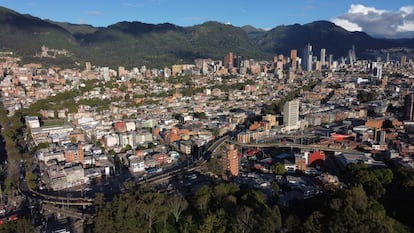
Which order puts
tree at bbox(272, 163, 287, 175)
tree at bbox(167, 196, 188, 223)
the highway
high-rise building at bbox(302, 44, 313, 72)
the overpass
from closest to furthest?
tree at bbox(167, 196, 188, 223)
the highway
tree at bbox(272, 163, 287, 175)
the overpass
high-rise building at bbox(302, 44, 313, 72)

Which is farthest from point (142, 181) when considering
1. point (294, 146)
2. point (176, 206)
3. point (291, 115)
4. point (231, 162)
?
point (291, 115)

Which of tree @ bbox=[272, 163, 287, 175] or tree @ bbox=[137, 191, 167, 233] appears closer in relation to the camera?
tree @ bbox=[137, 191, 167, 233]

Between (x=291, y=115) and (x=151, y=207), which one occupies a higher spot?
(x=291, y=115)

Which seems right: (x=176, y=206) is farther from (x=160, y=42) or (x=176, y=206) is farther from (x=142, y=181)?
(x=160, y=42)

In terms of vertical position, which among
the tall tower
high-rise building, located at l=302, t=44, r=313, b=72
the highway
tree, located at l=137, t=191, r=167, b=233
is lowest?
the highway

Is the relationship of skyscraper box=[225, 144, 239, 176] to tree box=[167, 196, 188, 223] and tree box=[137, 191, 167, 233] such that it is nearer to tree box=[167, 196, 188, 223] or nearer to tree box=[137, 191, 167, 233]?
tree box=[167, 196, 188, 223]

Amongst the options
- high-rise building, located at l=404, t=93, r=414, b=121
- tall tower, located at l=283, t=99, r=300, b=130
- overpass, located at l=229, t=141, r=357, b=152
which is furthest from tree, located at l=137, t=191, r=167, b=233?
high-rise building, located at l=404, t=93, r=414, b=121

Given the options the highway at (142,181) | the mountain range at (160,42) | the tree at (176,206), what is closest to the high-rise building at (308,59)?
the mountain range at (160,42)

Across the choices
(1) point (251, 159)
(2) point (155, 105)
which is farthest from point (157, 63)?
(1) point (251, 159)
